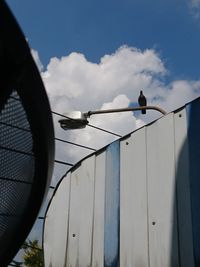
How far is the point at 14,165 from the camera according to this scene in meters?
1.34

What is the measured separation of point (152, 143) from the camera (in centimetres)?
328

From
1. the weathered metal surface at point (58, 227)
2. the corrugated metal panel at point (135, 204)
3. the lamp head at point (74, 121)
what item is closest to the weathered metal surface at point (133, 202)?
the corrugated metal panel at point (135, 204)

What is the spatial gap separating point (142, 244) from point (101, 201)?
0.60 metres

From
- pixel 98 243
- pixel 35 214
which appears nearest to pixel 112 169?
pixel 98 243

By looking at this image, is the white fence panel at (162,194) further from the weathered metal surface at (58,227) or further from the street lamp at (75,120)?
the street lamp at (75,120)

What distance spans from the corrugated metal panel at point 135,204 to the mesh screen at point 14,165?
166cm

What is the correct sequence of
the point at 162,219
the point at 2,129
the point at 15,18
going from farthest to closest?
the point at 162,219 < the point at 2,129 < the point at 15,18

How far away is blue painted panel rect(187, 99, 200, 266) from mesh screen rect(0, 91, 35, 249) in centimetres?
164

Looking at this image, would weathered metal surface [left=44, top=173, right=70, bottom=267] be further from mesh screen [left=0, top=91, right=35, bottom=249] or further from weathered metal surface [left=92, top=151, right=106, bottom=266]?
mesh screen [left=0, top=91, right=35, bottom=249]

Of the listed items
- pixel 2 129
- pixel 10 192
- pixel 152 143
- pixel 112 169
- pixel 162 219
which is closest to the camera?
pixel 2 129

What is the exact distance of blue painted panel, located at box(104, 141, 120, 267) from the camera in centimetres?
329

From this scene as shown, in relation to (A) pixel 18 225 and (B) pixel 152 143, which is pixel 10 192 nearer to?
(A) pixel 18 225

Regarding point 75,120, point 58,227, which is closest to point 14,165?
point 58,227

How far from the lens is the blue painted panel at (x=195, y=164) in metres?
2.77
